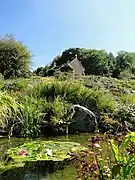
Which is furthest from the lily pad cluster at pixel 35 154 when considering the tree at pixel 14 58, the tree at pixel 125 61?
the tree at pixel 125 61

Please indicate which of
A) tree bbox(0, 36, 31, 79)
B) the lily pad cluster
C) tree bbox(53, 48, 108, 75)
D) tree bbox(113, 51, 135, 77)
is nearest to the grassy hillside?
the lily pad cluster

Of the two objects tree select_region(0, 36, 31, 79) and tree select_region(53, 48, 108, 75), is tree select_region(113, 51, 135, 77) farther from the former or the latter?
tree select_region(0, 36, 31, 79)

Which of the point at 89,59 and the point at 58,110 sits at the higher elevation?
the point at 89,59

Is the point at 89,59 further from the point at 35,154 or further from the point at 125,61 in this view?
the point at 35,154

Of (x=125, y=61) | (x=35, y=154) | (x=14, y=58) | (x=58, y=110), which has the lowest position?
(x=35, y=154)

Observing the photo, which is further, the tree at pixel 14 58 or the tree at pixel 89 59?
the tree at pixel 89 59

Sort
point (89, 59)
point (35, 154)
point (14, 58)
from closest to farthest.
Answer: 1. point (35, 154)
2. point (14, 58)
3. point (89, 59)

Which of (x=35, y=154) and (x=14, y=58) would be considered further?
(x=14, y=58)

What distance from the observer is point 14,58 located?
75.9 ft

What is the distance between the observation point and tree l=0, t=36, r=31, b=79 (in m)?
22.7

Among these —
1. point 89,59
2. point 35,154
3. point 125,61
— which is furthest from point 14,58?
point 125,61

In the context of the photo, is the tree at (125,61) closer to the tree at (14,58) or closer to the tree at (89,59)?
the tree at (89,59)

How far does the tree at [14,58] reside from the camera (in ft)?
74.5

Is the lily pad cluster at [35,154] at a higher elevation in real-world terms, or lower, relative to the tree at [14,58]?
lower
